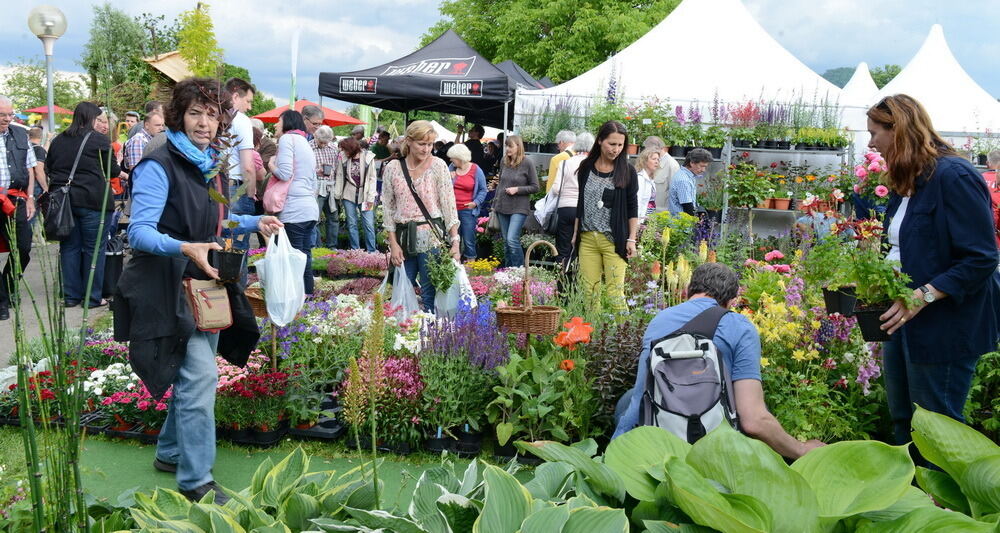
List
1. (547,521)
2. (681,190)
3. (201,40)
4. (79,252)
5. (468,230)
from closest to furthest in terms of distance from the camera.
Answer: (547,521) < (201,40) < (79,252) < (681,190) < (468,230)

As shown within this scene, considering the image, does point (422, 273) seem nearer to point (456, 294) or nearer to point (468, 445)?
point (456, 294)

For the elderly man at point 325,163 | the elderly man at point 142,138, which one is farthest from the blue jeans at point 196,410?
Answer: the elderly man at point 325,163

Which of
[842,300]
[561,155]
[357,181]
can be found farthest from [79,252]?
[842,300]

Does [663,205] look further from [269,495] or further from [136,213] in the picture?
[269,495]

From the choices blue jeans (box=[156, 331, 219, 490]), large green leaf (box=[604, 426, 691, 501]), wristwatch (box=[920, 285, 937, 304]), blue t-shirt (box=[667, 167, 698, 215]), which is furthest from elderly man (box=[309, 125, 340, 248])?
large green leaf (box=[604, 426, 691, 501])

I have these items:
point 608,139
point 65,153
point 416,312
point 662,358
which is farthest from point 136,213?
point 65,153

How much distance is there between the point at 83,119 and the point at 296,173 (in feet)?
6.20

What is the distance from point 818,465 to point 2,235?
7119mm

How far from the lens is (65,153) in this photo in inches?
303

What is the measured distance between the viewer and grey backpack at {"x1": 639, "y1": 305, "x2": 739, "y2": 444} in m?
3.03

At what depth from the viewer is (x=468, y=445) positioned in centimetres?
462

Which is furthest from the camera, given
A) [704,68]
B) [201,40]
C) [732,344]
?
[704,68]

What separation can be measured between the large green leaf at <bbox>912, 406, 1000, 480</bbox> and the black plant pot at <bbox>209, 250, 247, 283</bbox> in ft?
8.97

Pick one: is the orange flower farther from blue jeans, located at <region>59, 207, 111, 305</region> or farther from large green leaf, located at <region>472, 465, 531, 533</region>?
blue jeans, located at <region>59, 207, 111, 305</region>
